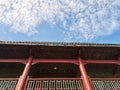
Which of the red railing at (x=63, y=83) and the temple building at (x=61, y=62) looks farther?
the temple building at (x=61, y=62)

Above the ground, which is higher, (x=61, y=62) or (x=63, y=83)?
(x=61, y=62)

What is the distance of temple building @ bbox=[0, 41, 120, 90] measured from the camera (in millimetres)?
11289

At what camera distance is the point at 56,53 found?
1305 cm

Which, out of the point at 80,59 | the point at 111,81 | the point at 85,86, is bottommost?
the point at 85,86

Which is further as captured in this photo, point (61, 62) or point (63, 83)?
point (61, 62)

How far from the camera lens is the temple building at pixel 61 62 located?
1129cm

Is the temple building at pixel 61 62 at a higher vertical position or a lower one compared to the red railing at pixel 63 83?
higher

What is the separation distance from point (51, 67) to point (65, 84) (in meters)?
2.62

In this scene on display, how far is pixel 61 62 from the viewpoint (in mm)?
12711

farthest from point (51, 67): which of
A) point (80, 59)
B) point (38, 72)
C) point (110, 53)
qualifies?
point (110, 53)

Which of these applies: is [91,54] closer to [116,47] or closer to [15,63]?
[116,47]

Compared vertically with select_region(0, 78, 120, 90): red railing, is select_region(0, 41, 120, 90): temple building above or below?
above

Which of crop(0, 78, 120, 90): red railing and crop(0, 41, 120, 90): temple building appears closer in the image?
crop(0, 78, 120, 90): red railing

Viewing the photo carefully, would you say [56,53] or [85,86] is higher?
[56,53]
